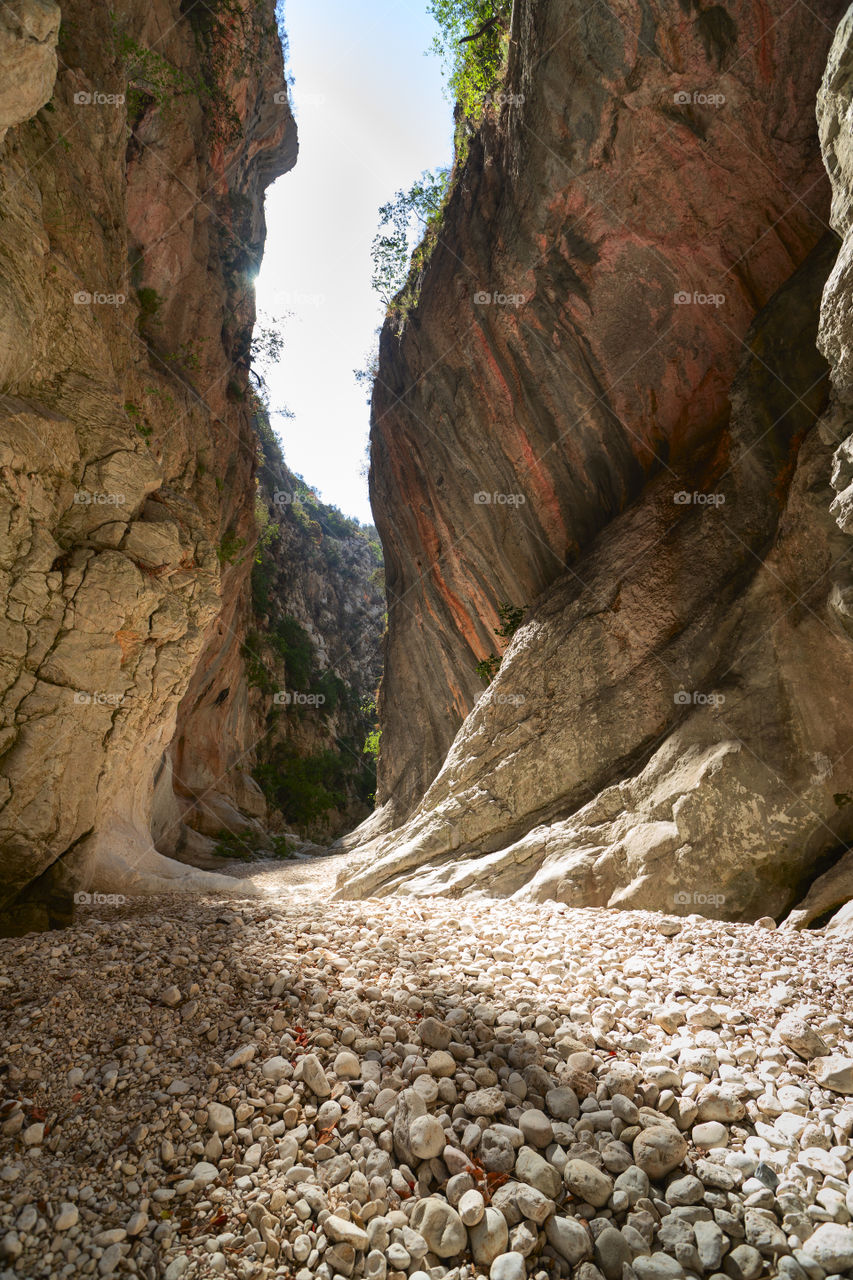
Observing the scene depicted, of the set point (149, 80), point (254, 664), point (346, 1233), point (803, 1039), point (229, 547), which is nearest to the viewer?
point (346, 1233)

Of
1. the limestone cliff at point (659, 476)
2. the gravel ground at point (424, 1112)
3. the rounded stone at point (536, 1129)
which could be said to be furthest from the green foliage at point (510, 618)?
the rounded stone at point (536, 1129)

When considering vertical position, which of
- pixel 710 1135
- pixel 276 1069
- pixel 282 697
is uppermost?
pixel 282 697

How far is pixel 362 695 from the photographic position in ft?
139

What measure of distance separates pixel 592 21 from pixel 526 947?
11101 mm

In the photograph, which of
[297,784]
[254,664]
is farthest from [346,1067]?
[297,784]

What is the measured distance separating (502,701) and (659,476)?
4.10 m

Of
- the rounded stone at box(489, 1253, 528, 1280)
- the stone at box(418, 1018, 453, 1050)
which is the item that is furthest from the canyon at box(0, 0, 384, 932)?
the rounded stone at box(489, 1253, 528, 1280)

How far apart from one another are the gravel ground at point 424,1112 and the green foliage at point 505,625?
776 centimetres

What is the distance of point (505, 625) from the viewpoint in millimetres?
11688

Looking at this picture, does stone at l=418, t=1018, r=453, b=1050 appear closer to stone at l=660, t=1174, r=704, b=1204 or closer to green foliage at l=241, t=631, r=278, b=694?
stone at l=660, t=1174, r=704, b=1204

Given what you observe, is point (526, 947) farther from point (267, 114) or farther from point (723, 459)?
point (267, 114)

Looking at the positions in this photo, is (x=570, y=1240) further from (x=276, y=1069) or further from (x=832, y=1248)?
(x=276, y=1069)

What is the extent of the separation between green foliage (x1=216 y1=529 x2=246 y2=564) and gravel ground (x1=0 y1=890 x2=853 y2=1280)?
1191 cm

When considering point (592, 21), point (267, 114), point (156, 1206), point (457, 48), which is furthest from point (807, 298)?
point (267, 114)
